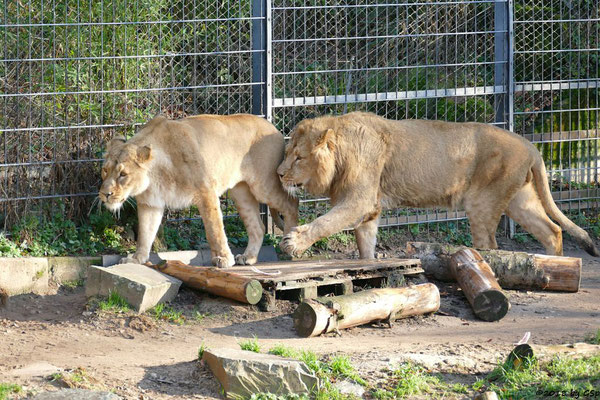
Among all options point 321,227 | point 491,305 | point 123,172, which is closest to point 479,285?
point 491,305

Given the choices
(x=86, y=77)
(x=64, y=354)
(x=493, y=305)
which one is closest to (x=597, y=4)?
(x=493, y=305)

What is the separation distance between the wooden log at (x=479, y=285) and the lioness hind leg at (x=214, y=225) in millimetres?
2157

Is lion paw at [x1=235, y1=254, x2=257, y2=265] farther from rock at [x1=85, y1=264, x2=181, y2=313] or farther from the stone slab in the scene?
rock at [x1=85, y1=264, x2=181, y2=313]

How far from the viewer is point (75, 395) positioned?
5.26m

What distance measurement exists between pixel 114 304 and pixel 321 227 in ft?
6.86

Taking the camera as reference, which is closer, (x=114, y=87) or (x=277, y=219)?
(x=114, y=87)

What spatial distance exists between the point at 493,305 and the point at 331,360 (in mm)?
2248

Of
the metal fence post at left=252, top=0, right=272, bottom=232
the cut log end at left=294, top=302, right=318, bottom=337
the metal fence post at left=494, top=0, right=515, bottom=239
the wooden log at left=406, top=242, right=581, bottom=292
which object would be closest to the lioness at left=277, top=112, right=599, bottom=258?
the wooden log at left=406, top=242, right=581, bottom=292

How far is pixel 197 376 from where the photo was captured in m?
5.98

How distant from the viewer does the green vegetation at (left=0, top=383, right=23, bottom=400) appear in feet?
17.1

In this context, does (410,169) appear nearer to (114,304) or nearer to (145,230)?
(145,230)

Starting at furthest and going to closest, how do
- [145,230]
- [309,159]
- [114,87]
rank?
[114,87]
[309,159]
[145,230]

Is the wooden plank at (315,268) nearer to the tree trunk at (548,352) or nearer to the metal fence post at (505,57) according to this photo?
the tree trunk at (548,352)

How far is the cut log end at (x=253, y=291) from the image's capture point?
7.56 meters
